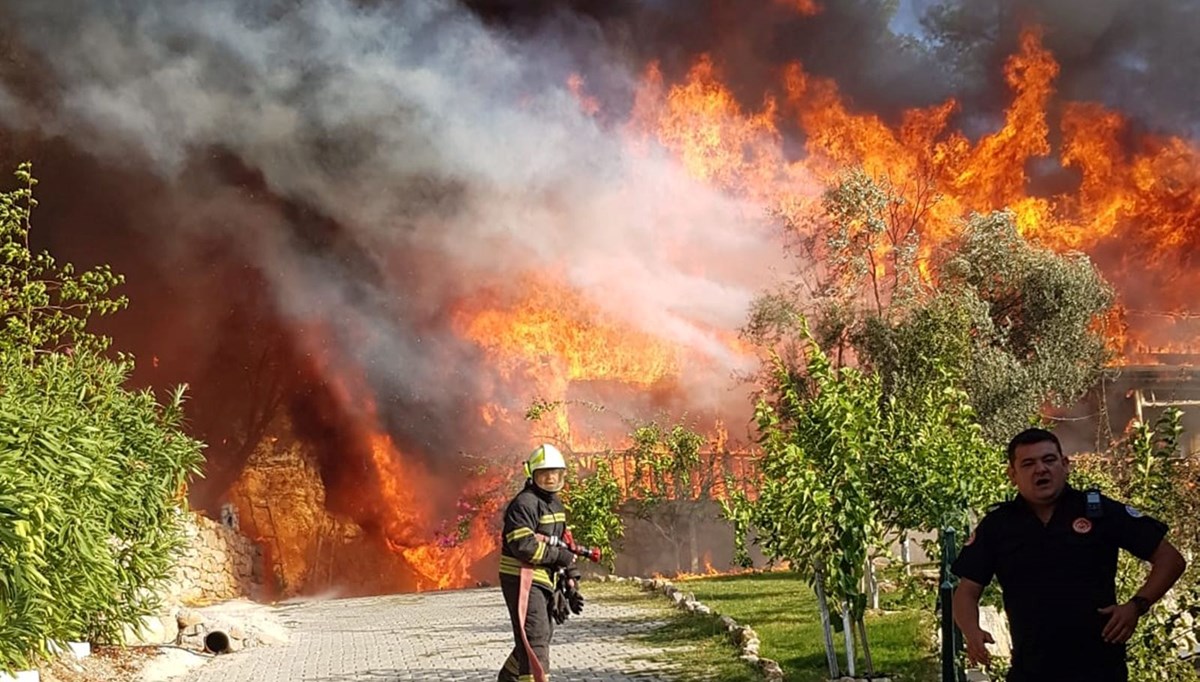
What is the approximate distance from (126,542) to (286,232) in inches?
692

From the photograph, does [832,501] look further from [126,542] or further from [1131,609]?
[126,542]

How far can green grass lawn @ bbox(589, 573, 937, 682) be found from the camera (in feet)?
33.9

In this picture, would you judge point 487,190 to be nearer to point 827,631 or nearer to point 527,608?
point 827,631

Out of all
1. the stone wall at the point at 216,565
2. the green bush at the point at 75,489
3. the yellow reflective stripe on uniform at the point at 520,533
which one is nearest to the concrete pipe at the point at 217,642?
the green bush at the point at 75,489

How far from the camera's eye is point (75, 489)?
1119 centimetres

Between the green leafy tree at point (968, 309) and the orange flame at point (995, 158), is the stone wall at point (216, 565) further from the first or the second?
the orange flame at point (995, 158)

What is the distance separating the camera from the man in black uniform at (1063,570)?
412 cm

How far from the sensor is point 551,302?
33062 millimetres

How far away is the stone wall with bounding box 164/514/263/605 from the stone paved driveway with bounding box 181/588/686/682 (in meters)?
3.91

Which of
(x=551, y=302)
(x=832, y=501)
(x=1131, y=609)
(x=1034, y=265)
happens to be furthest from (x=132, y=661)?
(x=1034, y=265)

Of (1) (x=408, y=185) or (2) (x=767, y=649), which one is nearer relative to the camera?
(2) (x=767, y=649)

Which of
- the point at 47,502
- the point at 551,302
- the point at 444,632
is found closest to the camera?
the point at 47,502

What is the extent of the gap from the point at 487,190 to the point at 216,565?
13411 mm

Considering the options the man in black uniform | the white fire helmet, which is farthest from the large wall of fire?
the man in black uniform
